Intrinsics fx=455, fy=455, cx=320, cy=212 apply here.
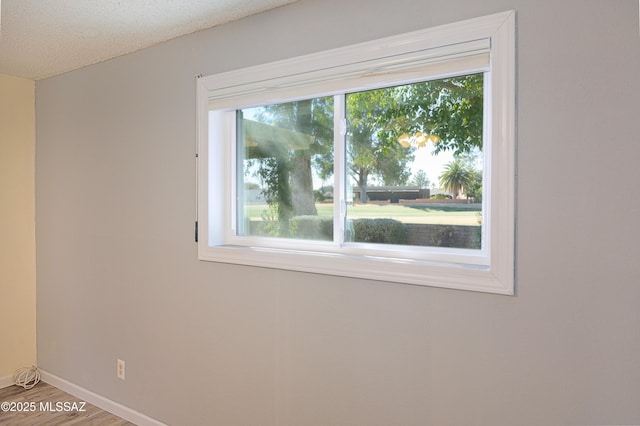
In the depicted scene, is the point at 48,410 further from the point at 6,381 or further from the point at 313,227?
the point at 313,227

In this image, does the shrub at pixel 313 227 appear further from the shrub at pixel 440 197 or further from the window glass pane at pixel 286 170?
the shrub at pixel 440 197

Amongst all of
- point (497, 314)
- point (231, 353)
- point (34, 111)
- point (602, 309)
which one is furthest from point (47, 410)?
point (602, 309)

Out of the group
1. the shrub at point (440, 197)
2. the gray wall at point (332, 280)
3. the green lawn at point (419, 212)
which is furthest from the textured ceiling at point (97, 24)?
the shrub at point (440, 197)

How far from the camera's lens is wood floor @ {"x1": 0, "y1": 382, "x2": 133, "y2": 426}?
2.82 meters

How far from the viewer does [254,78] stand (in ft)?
7.32

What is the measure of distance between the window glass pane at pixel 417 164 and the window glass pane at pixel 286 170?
0.14m

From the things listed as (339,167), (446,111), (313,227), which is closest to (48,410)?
(313,227)

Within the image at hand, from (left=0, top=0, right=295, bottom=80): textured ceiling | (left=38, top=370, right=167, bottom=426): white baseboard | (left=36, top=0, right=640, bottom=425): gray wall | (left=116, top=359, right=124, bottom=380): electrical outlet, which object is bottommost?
(left=38, top=370, right=167, bottom=426): white baseboard

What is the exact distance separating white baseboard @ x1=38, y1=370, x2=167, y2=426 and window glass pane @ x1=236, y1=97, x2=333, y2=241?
4.34 ft

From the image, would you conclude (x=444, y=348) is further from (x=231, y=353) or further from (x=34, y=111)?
(x=34, y=111)

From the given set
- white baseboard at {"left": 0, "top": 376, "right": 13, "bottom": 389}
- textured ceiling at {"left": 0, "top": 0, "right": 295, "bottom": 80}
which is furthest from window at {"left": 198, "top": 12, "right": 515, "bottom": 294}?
white baseboard at {"left": 0, "top": 376, "right": 13, "bottom": 389}

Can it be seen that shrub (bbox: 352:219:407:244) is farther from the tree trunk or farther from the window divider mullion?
the tree trunk

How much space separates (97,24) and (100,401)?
2.33 metres

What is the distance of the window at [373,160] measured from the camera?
1.63 metres
